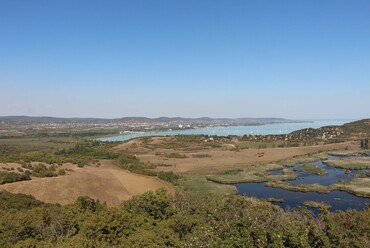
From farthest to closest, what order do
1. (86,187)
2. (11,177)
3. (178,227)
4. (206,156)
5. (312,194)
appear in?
1. (206,156)
2. (312,194)
3. (86,187)
4. (11,177)
5. (178,227)

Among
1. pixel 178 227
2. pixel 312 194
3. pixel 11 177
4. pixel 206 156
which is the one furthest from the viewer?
pixel 206 156

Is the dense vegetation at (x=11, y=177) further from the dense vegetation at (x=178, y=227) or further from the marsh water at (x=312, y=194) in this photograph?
the marsh water at (x=312, y=194)

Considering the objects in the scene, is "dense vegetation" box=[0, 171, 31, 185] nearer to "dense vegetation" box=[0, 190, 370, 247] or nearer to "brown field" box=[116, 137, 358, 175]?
"dense vegetation" box=[0, 190, 370, 247]

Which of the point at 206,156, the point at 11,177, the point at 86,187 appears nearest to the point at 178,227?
the point at 86,187

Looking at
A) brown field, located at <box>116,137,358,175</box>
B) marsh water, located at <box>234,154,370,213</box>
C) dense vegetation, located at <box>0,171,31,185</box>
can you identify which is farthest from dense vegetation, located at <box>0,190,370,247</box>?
brown field, located at <box>116,137,358,175</box>

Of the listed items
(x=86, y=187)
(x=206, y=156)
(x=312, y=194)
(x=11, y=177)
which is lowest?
(x=312, y=194)

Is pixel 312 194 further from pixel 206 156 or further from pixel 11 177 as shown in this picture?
pixel 206 156

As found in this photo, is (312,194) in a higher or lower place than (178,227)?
lower
